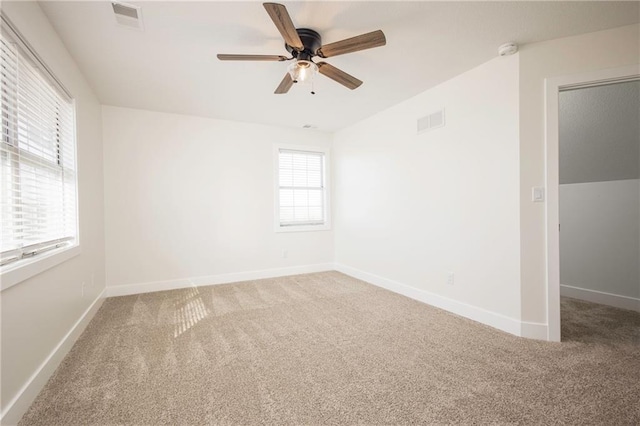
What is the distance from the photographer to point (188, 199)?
4121 millimetres

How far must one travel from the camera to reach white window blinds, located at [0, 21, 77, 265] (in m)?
1.61

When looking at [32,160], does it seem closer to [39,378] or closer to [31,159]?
[31,159]

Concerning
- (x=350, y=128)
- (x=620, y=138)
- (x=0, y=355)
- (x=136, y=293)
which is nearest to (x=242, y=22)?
(x=0, y=355)

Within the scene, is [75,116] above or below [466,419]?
above

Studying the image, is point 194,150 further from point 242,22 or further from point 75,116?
point 242,22

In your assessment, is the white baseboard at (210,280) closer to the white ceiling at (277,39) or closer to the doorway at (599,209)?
the white ceiling at (277,39)

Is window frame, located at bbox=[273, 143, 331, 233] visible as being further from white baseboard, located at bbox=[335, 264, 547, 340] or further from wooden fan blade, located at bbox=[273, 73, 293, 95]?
wooden fan blade, located at bbox=[273, 73, 293, 95]

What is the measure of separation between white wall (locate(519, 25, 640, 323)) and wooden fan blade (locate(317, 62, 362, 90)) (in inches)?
57.5

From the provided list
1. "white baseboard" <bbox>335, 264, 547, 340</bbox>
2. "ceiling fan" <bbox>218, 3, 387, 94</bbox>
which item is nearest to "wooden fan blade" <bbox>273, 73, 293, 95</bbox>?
"ceiling fan" <bbox>218, 3, 387, 94</bbox>

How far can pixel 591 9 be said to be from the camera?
6.44 ft

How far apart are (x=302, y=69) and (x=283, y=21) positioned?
0.53 metres

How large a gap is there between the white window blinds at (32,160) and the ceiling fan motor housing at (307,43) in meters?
1.69

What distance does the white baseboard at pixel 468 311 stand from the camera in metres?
2.41

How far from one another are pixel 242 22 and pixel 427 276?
10.3 ft
